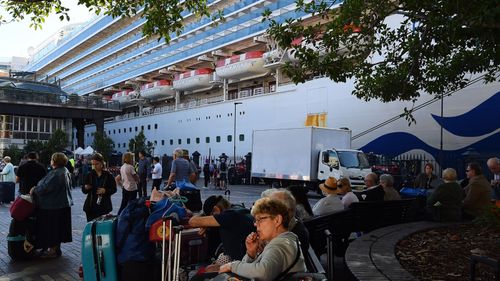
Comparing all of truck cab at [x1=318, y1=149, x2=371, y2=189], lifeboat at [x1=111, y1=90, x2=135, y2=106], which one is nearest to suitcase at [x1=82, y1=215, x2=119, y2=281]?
truck cab at [x1=318, y1=149, x2=371, y2=189]

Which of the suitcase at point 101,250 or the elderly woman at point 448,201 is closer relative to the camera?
the suitcase at point 101,250

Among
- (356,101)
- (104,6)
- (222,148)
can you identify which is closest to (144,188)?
(104,6)

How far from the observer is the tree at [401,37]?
232 inches

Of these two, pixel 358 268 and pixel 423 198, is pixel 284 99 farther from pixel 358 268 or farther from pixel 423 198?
pixel 358 268

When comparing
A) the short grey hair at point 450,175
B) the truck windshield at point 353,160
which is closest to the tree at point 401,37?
the short grey hair at point 450,175

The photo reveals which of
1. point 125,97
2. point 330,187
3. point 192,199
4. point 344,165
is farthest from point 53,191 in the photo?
point 125,97

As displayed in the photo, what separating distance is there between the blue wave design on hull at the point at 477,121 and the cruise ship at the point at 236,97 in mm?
44

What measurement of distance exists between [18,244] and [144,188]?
9.05 meters

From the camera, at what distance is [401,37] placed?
8.77 m

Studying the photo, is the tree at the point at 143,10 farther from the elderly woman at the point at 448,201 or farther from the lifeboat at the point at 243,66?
the lifeboat at the point at 243,66

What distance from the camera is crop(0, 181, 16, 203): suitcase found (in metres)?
15.1

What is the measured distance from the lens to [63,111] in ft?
140

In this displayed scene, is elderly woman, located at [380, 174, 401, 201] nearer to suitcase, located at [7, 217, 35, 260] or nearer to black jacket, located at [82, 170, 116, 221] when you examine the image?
black jacket, located at [82, 170, 116, 221]

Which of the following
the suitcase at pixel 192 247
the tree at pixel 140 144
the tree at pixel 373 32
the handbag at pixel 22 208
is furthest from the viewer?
the tree at pixel 140 144
